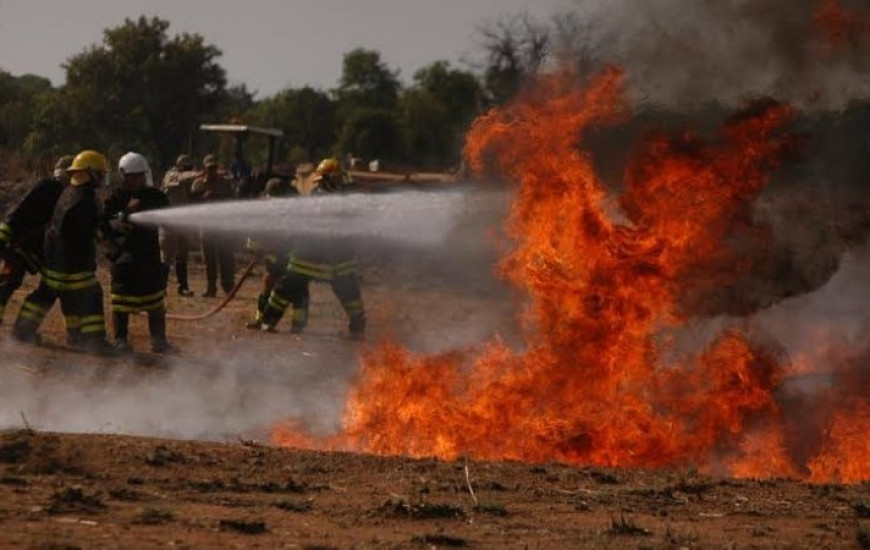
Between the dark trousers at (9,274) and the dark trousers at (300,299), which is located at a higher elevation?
the dark trousers at (9,274)

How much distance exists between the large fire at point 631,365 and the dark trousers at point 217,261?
30.7ft

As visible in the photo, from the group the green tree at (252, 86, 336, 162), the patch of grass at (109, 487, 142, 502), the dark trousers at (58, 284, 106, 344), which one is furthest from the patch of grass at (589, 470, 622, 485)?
the green tree at (252, 86, 336, 162)

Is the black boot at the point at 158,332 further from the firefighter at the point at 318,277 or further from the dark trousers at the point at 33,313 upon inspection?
the firefighter at the point at 318,277

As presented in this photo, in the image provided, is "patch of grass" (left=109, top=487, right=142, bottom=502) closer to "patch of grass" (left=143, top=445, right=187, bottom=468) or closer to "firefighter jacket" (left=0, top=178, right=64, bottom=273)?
"patch of grass" (left=143, top=445, right=187, bottom=468)

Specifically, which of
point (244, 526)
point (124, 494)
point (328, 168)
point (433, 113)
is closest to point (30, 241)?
point (328, 168)

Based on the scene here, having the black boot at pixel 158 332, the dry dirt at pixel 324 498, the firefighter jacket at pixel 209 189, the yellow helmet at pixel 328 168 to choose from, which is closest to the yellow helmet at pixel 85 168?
the black boot at pixel 158 332

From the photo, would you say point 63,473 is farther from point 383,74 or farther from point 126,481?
point 383,74

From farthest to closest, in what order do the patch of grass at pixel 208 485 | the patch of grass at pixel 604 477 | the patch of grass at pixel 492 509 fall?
the patch of grass at pixel 604 477, the patch of grass at pixel 208 485, the patch of grass at pixel 492 509

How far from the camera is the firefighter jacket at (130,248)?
13078 millimetres

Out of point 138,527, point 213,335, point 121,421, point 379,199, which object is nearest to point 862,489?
point 138,527

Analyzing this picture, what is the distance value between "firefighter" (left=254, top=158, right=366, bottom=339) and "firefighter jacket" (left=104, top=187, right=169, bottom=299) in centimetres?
220

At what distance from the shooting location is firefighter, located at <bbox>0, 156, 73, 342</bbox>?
13.2 m

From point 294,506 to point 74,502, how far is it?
3.52ft

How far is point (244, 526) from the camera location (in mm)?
5926
